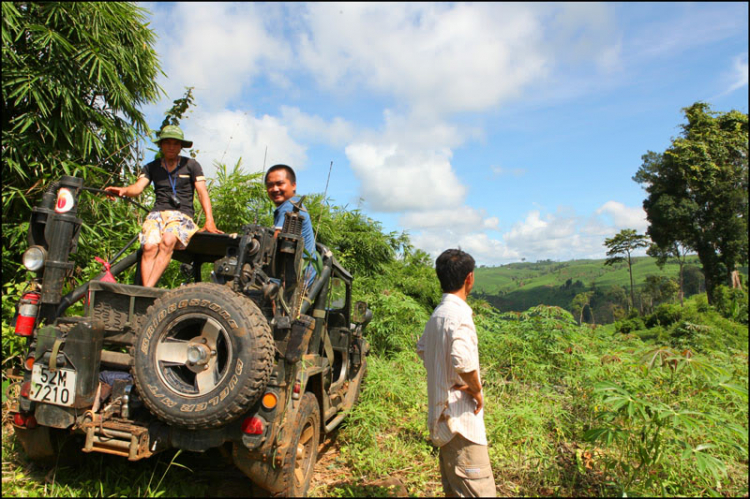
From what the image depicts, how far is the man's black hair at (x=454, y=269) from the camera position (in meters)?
2.58

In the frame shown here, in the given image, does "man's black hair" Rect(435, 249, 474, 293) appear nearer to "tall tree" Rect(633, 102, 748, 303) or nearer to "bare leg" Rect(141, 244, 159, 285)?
"bare leg" Rect(141, 244, 159, 285)

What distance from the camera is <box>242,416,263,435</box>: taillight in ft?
8.91

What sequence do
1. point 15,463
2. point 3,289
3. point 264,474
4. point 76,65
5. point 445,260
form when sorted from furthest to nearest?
1. point 76,65
2. point 3,289
3. point 15,463
4. point 264,474
5. point 445,260

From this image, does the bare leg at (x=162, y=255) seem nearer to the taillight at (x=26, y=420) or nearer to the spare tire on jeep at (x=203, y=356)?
the spare tire on jeep at (x=203, y=356)

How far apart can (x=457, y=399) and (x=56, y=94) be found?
6.12 metres

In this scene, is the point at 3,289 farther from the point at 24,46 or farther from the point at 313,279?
the point at 313,279

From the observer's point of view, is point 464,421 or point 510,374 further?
point 510,374

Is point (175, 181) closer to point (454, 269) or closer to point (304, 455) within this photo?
point (304, 455)

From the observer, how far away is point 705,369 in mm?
3248

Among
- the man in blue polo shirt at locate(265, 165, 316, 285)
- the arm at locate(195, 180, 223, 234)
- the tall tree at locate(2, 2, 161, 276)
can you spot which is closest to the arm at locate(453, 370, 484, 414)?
the man in blue polo shirt at locate(265, 165, 316, 285)

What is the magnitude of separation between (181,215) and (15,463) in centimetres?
221

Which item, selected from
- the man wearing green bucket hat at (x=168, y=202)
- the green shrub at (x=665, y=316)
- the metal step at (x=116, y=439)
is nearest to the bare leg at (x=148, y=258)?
the man wearing green bucket hat at (x=168, y=202)

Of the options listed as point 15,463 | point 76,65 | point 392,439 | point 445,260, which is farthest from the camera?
point 76,65

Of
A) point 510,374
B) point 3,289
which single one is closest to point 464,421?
point 510,374
